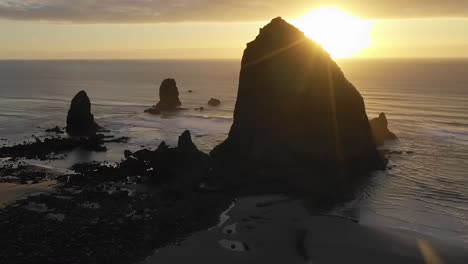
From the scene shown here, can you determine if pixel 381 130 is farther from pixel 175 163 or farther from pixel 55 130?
pixel 55 130

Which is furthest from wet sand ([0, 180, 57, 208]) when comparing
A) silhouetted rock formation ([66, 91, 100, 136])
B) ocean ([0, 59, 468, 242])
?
silhouetted rock formation ([66, 91, 100, 136])

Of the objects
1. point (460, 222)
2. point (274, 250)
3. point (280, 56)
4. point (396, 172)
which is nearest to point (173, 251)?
point (274, 250)

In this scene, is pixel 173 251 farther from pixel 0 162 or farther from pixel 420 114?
pixel 420 114

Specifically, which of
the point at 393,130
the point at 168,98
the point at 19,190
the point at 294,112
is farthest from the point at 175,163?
the point at 168,98

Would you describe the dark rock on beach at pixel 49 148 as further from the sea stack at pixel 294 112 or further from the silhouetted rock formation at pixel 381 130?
the silhouetted rock formation at pixel 381 130

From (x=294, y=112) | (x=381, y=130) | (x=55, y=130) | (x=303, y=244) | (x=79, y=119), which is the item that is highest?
(x=294, y=112)

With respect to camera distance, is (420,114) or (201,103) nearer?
(420,114)

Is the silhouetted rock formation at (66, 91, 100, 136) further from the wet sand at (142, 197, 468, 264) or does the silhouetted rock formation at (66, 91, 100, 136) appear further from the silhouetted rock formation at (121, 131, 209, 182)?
the wet sand at (142, 197, 468, 264)

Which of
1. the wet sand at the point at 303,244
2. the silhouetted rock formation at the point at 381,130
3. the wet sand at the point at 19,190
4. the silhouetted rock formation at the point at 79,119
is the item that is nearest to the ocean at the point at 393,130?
the silhouetted rock formation at the point at 381,130
